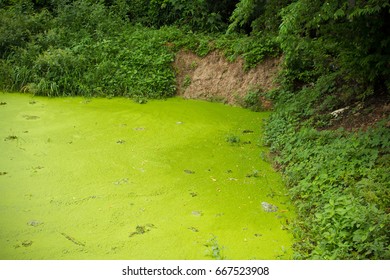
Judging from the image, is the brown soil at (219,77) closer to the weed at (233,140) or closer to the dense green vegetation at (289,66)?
the dense green vegetation at (289,66)

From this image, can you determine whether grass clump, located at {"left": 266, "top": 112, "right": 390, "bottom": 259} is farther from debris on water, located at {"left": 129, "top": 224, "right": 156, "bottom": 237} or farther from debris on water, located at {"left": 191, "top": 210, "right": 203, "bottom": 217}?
debris on water, located at {"left": 129, "top": 224, "right": 156, "bottom": 237}

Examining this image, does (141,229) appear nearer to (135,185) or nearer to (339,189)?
(135,185)

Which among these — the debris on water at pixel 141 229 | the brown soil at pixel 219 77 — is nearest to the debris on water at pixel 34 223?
the debris on water at pixel 141 229

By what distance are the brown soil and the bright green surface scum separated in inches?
21.7

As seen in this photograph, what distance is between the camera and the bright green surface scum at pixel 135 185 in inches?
153

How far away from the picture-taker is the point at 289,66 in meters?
7.29

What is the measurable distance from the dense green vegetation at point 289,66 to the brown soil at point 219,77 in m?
0.17

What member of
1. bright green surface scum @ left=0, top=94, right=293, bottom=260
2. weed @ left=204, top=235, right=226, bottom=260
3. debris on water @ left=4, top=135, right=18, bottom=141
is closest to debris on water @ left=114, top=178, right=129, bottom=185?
bright green surface scum @ left=0, top=94, right=293, bottom=260

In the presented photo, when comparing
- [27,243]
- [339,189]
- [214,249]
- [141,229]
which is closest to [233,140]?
[339,189]

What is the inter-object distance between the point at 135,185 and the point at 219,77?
12.2 ft

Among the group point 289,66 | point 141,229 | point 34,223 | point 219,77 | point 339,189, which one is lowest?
point 34,223

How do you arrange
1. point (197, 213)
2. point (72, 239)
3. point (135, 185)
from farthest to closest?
point (135, 185) → point (197, 213) → point (72, 239)

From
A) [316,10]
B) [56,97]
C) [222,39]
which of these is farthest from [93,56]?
[316,10]

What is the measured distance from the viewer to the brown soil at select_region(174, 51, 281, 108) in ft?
25.3
